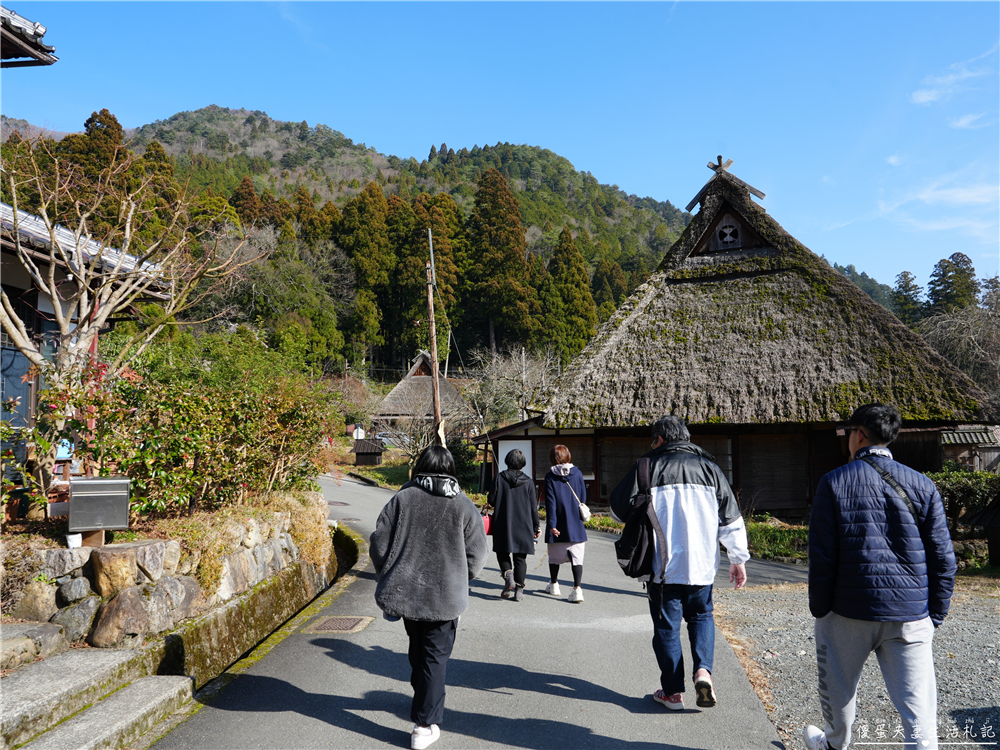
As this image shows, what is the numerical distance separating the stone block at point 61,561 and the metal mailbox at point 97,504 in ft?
0.56

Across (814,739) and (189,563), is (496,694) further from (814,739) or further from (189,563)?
(189,563)

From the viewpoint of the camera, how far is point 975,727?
346 centimetres

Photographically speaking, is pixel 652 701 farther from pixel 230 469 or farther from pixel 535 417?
pixel 535 417

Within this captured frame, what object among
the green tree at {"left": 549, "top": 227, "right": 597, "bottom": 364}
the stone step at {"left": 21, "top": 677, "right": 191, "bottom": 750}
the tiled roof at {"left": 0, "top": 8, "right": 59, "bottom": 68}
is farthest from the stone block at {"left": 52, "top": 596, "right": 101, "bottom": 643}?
the green tree at {"left": 549, "top": 227, "right": 597, "bottom": 364}

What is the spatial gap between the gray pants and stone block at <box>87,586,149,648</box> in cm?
447

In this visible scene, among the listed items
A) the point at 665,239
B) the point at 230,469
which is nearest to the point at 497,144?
the point at 665,239

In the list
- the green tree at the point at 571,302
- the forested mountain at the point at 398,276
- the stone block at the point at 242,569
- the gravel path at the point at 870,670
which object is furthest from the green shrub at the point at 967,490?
the green tree at the point at 571,302

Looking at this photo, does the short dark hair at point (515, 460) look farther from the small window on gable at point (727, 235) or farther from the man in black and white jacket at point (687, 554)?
the small window on gable at point (727, 235)

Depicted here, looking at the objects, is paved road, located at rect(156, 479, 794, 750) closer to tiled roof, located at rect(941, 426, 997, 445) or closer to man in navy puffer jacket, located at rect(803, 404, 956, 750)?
man in navy puffer jacket, located at rect(803, 404, 956, 750)

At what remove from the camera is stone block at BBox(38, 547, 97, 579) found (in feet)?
15.1

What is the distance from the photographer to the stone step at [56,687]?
332 centimetres

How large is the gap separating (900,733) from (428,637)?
8.38ft

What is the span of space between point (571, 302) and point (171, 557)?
3791 centimetres

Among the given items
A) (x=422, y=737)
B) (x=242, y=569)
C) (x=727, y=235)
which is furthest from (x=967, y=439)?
(x=422, y=737)
